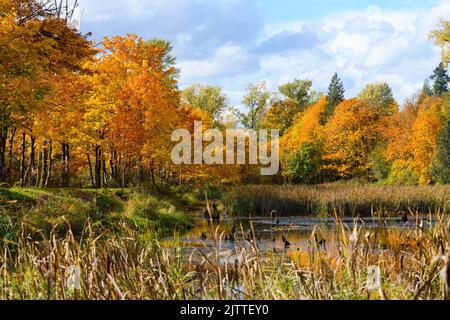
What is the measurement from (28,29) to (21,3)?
2242 millimetres

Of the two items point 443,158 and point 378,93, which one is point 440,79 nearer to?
point 378,93

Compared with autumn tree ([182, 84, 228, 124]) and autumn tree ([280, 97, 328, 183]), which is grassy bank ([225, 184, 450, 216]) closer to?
autumn tree ([280, 97, 328, 183])

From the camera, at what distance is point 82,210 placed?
1532 cm

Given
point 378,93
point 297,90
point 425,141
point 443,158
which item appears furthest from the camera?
point 378,93

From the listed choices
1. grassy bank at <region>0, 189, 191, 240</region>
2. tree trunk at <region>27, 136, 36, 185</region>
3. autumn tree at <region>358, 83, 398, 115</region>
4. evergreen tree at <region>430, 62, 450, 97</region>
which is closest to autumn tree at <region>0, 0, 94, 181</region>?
grassy bank at <region>0, 189, 191, 240</region>

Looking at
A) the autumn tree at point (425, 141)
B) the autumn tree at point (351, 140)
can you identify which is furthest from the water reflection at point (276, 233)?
the autumn tree at point (351, 140)

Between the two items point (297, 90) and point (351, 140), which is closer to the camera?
point (351, 140)

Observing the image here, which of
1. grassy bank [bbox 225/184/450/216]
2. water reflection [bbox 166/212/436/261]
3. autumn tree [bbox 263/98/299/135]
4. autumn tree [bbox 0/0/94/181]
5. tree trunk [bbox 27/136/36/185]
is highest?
autumn tree [bbox 263/98/299/135]

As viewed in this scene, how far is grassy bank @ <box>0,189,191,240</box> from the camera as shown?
42.6 ft

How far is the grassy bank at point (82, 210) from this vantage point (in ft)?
42.6

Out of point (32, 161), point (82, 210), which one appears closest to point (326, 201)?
point (82, 210)
